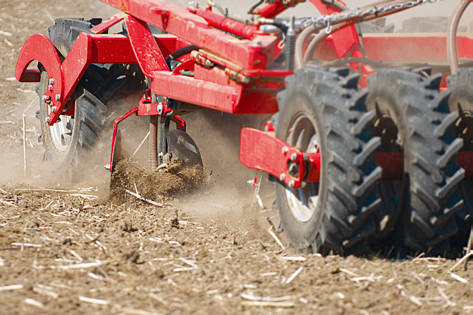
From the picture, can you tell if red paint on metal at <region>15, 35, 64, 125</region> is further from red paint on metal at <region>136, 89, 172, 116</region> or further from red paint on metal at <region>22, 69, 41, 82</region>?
red paint on metal at <region>136, 89, 172, 116</region>

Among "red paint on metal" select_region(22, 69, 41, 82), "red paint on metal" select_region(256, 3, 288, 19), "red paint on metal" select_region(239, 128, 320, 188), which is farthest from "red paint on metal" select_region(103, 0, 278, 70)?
"red paint on metal" select_region(22, 69, 41, 82)

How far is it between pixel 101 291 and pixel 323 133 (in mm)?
1466

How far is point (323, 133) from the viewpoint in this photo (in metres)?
3.86

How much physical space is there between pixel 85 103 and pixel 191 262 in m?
2.84

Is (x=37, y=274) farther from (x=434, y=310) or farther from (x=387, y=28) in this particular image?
(x=387, y=28)

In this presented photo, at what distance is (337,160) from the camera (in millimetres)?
3746

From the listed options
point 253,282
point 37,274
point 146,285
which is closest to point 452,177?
point 253,282

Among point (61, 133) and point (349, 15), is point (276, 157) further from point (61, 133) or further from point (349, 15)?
point (61, 133)

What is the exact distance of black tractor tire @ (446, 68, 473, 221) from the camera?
419cm

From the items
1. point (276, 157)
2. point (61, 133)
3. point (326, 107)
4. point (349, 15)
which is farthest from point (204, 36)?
point (61, 133)

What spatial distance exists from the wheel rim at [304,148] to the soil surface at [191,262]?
255mm

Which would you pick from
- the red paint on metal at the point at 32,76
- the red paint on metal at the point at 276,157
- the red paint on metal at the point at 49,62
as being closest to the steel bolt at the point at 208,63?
the red paint on metal at the point at 276,157

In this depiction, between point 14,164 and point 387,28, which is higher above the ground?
point 387,28

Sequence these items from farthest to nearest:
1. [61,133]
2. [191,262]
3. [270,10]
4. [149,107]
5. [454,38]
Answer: [61,133] → [149,107] → [270,10] → [454,38] → [191,262]
